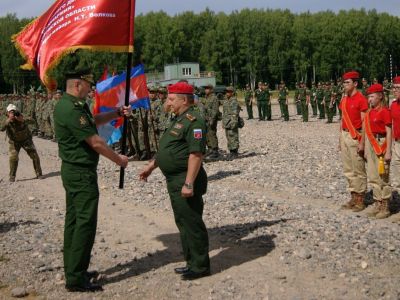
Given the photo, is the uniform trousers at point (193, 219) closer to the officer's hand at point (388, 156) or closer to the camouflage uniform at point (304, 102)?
the officer's hand at point (388, 156)

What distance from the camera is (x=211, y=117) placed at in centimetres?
1512

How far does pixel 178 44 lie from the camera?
86.6 m

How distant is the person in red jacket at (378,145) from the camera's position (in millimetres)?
7836

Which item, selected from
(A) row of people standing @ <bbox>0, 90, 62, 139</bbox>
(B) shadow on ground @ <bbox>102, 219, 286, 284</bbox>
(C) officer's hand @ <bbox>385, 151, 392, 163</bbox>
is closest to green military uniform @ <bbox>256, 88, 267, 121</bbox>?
(A) row of people standing @ <bbox>0, 90, 62, 139</bbox>

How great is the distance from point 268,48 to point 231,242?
80.4 metres

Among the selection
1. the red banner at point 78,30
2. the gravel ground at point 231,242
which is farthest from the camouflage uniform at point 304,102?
the red banner at point 78,30

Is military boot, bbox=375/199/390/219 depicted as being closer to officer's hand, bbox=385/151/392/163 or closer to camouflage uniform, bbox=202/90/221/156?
officer's hand, bbox=385/151/392/163

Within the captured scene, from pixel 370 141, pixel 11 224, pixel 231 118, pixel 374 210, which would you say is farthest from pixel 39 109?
pixel 370 141

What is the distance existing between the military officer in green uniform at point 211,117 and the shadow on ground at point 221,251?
749cm

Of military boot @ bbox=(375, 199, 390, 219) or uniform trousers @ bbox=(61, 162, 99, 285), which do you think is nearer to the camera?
uniform trousers @ bbox=(61, 162, 99, 285)

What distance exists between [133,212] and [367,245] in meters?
4.05

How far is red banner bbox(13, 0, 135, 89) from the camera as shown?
22.2 ft

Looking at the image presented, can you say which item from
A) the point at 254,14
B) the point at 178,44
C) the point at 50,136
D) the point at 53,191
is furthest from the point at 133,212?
the point at 254,14

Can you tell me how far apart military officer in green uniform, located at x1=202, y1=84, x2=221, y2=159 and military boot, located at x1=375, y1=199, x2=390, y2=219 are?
736 centimetres
